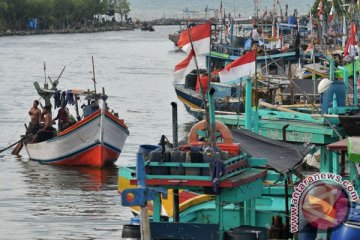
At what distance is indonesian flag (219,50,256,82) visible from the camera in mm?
21802

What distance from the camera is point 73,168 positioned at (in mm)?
30812

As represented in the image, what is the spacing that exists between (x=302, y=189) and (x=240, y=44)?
4840 centimetres

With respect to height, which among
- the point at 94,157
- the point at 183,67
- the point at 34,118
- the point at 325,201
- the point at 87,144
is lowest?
the point at 94,157

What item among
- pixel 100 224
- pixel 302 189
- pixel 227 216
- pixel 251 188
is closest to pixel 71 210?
pixel 100 224

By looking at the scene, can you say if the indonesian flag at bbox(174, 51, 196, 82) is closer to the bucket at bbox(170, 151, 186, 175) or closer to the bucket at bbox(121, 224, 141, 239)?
the bucket at bbox(170, 151, 186, 175)

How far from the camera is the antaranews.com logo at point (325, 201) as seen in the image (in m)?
12.1

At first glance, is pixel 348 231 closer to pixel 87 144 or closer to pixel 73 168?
pixel 87 144

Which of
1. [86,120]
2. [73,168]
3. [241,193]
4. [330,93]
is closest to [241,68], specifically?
[330,93]

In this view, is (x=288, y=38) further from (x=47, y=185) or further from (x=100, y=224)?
(x=100, y=224)

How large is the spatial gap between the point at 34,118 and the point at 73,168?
1.56 m

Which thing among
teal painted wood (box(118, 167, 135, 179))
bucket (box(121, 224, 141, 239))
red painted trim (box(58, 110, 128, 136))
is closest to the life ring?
teal painted wood (box(118, 167, 135, 179))

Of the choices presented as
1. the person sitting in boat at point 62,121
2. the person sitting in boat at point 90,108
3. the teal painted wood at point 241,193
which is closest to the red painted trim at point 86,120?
the person sitting in boat at point 62,121

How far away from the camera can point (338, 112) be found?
2241cm

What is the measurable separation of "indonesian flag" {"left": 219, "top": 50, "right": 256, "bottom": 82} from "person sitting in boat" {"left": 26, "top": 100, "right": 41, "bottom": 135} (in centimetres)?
896
